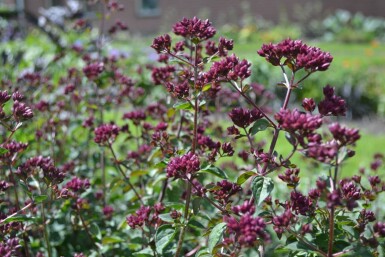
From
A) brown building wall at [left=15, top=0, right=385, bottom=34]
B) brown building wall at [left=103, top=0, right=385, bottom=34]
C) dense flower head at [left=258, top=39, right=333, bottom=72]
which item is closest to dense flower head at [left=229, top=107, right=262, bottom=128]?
dense flower head at [left=258, top=39, right=333, bottom=72]

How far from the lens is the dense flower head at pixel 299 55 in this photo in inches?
60.4

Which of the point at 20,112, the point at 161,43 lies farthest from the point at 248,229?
the point at 20,112

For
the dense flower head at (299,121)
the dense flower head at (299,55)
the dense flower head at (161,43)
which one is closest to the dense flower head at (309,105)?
the dense flower head at (299,55)

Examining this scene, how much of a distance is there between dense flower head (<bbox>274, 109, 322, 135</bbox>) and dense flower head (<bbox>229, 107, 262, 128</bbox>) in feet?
0.79

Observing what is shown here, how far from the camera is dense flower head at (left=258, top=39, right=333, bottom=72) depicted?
5.03 ft

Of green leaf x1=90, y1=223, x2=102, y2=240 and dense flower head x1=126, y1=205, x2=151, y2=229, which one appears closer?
dense flower head x1=126, y1=205, x2=151, y2=229

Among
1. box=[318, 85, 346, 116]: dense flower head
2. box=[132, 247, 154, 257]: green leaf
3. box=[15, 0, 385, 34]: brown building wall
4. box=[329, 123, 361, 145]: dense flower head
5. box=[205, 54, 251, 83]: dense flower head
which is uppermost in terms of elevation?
box=[15, 0, 385, 34]: brown building wall

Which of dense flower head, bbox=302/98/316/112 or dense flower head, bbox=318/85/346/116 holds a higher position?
dense flower head, bbox=302/98/316/112

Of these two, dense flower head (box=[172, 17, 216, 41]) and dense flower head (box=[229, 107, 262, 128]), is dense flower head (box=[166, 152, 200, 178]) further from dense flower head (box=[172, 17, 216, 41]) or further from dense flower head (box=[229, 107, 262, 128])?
dense flower head (box=[172, 17, 216, 41])

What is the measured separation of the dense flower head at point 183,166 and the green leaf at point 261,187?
165 mm

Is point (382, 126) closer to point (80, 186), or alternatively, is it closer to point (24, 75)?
point (24, 75)

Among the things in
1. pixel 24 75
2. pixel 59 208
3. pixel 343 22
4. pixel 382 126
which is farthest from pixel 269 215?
pixel 343 22

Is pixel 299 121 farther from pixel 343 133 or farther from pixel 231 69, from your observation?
pixel 231 69

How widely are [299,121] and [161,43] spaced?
59 centimetres
